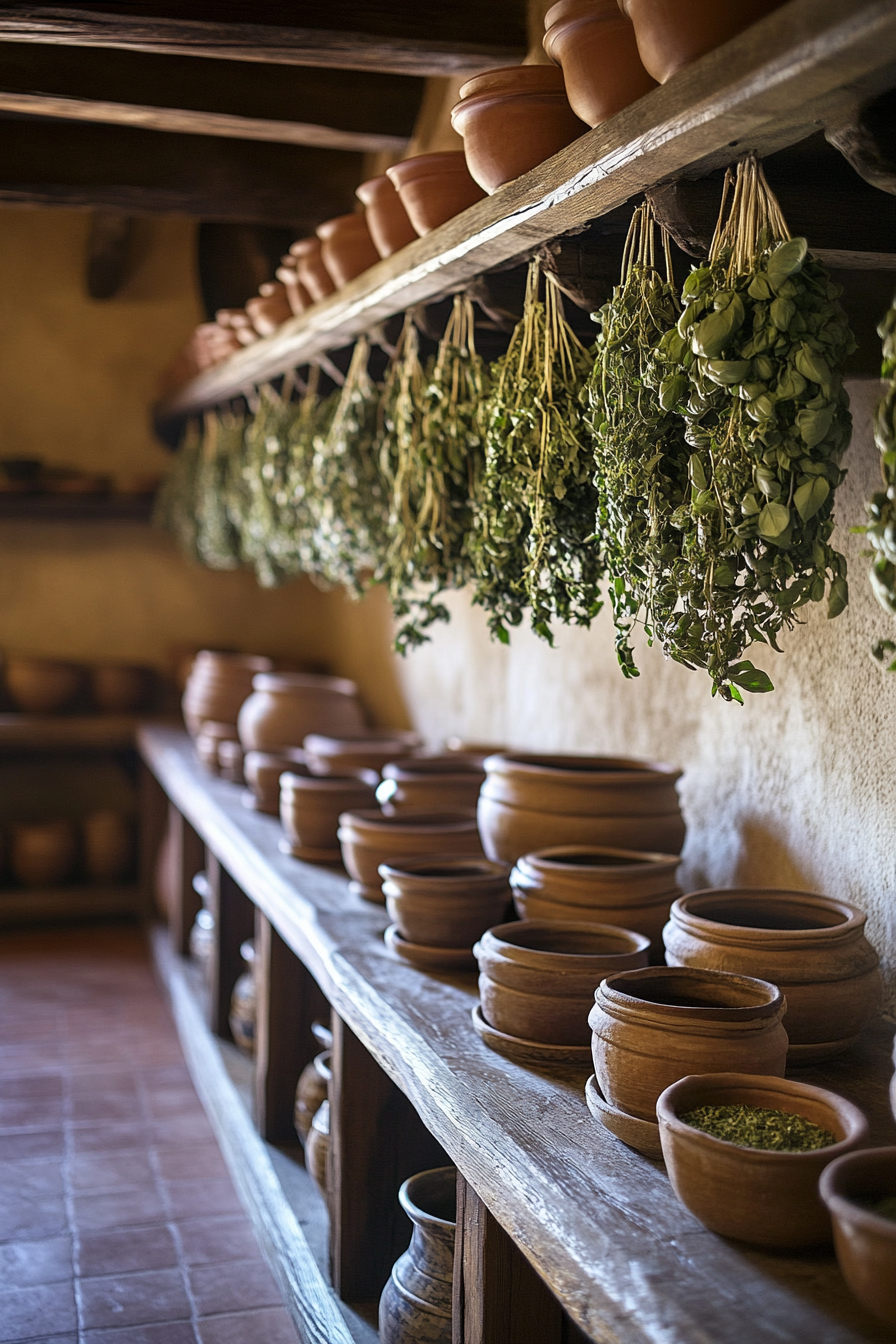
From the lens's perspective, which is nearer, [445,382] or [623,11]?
[623,11]

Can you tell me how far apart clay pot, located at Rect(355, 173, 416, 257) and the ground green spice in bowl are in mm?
1794

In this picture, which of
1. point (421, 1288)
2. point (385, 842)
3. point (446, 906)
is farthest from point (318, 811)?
point (421, 1288)

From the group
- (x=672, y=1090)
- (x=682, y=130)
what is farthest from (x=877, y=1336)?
(x=682, y=130)

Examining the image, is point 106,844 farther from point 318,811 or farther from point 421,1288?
point 421,1288

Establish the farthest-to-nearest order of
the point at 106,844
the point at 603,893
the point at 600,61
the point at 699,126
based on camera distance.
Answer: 1. the point at 106,844
2. the point at 603,893
3. the point at 600,61
4. the point at 699,126

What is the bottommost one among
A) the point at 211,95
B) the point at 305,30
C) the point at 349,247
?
the point at 349,247

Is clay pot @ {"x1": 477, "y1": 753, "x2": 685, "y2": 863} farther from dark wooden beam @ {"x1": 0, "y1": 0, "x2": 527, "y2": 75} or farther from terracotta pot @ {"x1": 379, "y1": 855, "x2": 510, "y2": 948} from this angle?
dark wooden beam @ {"x1": 0, "y1": 0, "x2": 527, "y2": 75}

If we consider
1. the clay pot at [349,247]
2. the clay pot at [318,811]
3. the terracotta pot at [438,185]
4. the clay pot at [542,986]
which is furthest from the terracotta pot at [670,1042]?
the clay pot at [349,247]

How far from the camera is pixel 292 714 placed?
4.11m

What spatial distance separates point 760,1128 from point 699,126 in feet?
3.60

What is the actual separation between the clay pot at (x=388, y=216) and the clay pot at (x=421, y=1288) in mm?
1810

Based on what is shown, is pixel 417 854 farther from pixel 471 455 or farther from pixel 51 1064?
pixel 51 1064

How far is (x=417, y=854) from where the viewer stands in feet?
8.53

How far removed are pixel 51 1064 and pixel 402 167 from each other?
3.14m
